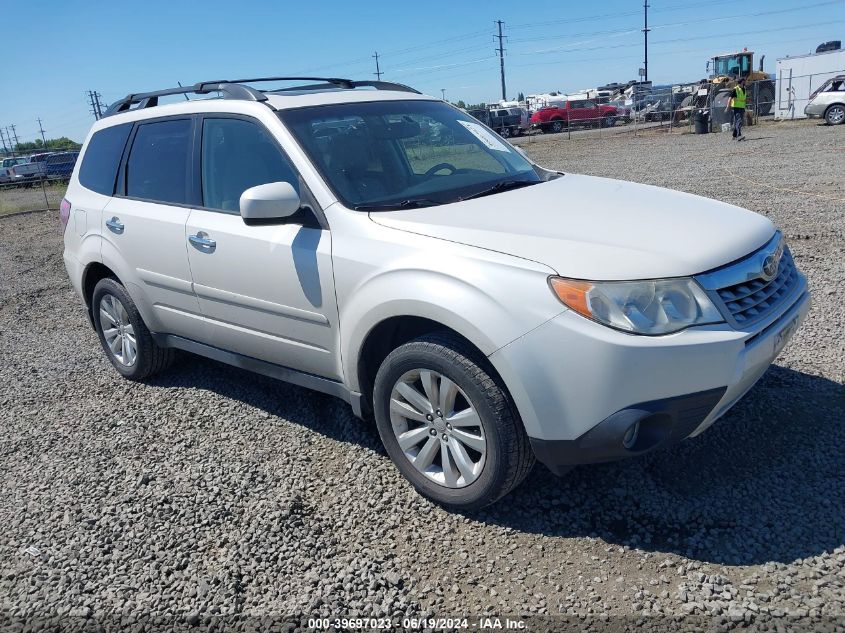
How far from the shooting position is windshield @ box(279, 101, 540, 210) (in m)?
3.61

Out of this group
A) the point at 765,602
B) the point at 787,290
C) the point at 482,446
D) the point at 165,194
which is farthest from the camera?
the point at 165,194

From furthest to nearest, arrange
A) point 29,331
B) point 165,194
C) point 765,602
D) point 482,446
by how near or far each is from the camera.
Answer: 1. point 29,331
2. point 165,194
3. point 482,446
4. point 765,602

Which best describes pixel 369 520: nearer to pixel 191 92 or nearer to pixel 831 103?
pixel 191 92

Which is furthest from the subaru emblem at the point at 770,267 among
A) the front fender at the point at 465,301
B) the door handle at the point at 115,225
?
the door handle at the point at 115,225

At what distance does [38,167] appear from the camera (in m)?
29.2

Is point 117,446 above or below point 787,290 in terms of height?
below

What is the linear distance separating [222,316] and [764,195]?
30.0 ft

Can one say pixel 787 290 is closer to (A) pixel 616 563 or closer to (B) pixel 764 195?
(A) pixel 616 563

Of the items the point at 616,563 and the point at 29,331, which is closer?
the point at 616,563

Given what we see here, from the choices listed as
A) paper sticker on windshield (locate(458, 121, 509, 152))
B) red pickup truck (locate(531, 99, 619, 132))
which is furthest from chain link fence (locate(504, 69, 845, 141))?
paper sticker on windshield (locate(458, 121, 509, 152))

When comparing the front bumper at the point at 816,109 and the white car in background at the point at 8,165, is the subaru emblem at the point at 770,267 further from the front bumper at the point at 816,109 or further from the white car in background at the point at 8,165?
the white car in background at the point at 8,165

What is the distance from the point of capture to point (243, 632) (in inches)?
104

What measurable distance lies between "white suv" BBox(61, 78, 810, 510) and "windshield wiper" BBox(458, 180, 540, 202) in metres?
0.02

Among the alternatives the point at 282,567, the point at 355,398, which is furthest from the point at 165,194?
the point at 282,567
